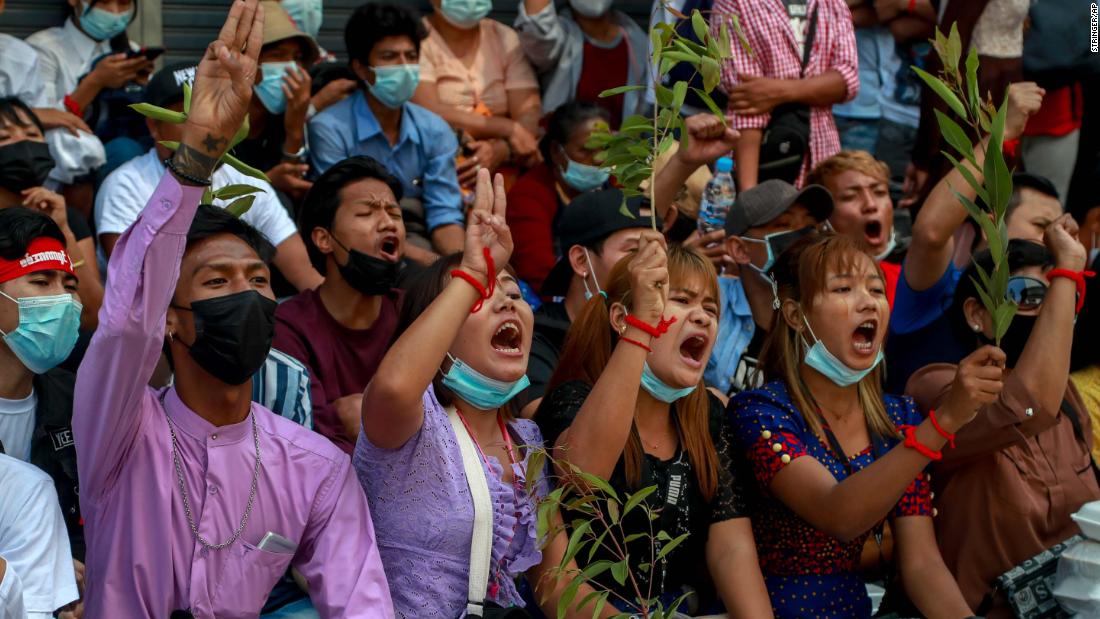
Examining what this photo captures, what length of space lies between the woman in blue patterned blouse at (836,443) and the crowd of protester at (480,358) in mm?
11

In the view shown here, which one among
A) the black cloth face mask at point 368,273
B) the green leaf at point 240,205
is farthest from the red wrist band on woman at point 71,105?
the green leaf at point 240,205

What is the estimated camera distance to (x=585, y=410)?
4.04m

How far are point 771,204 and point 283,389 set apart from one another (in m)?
2.26

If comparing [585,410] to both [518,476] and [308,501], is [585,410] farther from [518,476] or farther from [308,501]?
[308,501]

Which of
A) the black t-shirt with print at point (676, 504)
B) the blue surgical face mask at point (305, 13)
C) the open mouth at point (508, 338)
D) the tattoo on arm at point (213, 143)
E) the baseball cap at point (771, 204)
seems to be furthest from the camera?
the blue surgical face mask at point (305, 13)

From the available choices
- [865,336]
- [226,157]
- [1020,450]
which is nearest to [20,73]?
[226,157]

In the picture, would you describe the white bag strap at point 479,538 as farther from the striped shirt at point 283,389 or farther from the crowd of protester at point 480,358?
the striped shirt at point 283,389

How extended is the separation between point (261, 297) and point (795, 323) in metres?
1.83

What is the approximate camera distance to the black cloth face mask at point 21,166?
17.8 ft

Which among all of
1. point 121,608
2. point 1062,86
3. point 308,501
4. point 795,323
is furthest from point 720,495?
point 1062,86

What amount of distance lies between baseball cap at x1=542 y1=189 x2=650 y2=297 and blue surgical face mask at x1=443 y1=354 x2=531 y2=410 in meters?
1.52

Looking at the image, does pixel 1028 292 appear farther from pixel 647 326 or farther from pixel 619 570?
pixel 619 570

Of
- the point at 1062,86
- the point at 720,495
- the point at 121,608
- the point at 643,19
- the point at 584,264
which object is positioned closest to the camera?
the point at 121,608

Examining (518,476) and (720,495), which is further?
(720,495)
